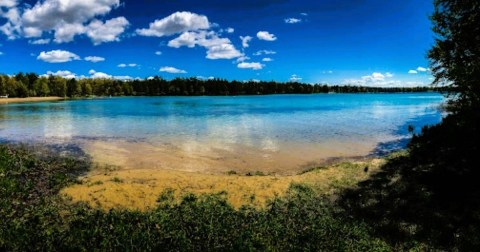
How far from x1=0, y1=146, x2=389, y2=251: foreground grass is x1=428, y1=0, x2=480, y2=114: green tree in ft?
31.6

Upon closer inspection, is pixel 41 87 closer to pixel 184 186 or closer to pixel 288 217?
pixel 184 186

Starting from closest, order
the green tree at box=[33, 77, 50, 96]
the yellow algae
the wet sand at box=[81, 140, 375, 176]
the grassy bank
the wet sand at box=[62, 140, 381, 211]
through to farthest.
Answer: the grassy bank → the yellow algae → the wet sand at box=[62, 140, 381, 211] → the wet sand at box=[81, 140, 375, 176] → the green tree at box=[33, 77, 50, 96]

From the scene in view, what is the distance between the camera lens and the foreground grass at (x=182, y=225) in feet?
29.2

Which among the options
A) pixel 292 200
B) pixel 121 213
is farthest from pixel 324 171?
pixel 121 213

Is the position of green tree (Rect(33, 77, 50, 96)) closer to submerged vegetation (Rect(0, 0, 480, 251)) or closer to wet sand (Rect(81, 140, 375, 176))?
wet sand (Rect(81, 140, 375, 176))

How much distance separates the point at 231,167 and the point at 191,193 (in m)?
7.36

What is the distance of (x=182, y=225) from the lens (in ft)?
33.3

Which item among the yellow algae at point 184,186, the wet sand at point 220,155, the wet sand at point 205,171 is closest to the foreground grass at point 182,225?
the yellow algae at point 184,186

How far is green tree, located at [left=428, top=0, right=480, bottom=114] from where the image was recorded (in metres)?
17.0

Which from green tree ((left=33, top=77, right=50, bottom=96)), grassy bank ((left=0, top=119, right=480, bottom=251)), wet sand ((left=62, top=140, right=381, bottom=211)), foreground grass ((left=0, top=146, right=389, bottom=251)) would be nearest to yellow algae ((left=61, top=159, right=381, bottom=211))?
wet sand ((left=62, top=140, right=381, bottom=211))

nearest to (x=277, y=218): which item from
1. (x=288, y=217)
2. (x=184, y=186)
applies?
(x=288, y=217)

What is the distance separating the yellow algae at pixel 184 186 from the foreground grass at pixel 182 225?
0.57 m

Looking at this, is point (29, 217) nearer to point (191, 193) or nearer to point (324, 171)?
point (191, 193)

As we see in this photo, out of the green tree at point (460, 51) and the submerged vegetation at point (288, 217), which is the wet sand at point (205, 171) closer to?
the submerged vegetation at point (288, 217)
